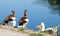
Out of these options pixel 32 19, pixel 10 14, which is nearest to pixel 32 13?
pixel 32 19

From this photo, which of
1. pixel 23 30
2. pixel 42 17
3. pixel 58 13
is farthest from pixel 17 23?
pixel 58 13

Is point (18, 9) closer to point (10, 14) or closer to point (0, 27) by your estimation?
point (10, 14)

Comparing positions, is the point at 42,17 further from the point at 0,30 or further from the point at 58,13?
the point at 0,30

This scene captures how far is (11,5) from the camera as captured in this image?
425cm

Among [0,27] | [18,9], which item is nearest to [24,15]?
[18,9]

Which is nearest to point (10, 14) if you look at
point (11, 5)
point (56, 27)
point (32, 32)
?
point (11, 5)

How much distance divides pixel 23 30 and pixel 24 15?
26cm

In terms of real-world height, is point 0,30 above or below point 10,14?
below

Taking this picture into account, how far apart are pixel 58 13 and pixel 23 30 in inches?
27.7

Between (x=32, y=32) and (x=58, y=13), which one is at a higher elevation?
(x=58, y=13)

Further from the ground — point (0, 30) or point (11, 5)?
point (11, 5)

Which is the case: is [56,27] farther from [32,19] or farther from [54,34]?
[32,19]

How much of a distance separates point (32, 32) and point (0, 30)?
56cm

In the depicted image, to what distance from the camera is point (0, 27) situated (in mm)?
4234
